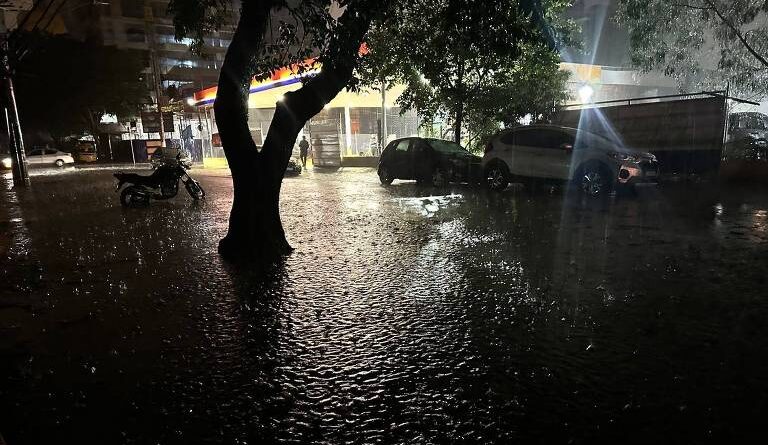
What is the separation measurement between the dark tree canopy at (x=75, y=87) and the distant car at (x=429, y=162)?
35.1m

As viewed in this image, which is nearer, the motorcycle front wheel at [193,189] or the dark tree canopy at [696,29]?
the motorcycle front wheel at [193,189]

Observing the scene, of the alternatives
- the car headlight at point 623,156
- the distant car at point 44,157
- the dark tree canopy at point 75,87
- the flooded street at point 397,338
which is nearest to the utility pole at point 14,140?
the flooded street at point 397,338

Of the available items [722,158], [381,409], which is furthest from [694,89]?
[381,409]

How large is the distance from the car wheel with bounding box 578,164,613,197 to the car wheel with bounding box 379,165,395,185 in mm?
6661

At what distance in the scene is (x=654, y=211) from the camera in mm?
9984

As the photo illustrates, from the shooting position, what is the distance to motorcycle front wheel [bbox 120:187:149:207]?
1255 cm

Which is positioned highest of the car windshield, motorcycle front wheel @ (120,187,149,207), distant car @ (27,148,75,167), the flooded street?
the car windshield

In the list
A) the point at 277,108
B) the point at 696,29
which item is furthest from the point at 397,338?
the point at 696,29

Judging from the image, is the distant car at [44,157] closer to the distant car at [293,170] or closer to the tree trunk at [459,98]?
the distant car at [293,170]

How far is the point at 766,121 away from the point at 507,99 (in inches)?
596

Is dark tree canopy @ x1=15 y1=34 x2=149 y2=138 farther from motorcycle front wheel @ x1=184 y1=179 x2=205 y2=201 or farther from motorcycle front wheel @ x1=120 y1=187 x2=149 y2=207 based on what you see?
motorcycle front wheel @ x1=120 y1=187 x2=149 y2=207

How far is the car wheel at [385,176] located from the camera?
1703cm

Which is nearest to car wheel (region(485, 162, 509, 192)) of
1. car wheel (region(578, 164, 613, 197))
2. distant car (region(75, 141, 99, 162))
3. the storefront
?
car wheel (region(578, 164, 613, 197))

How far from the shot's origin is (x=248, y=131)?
263 inches
